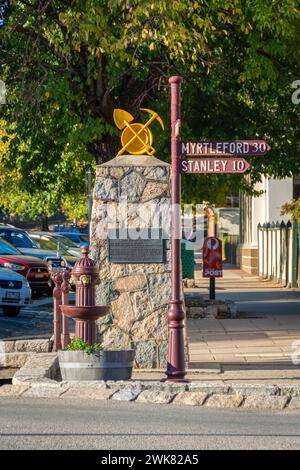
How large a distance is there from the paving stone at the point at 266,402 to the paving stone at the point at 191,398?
440 millimetres

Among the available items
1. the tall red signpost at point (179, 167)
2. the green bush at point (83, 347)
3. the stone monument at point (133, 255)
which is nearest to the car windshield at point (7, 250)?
the stone monument at point (133, 255)

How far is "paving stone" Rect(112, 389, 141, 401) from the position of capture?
12.6 meters

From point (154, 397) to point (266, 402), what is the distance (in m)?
1.13

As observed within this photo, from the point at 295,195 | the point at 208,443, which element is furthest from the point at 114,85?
the point at 295,195

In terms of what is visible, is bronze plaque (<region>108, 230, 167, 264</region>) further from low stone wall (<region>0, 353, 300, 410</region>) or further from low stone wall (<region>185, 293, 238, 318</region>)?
low stone wall (<region>185, 293, 238, 318</region>)

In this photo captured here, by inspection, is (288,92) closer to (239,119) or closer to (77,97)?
(239,119)

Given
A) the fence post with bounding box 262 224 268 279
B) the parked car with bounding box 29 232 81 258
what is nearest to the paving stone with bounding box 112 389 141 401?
the parked car with bounding box 29 232 81 258

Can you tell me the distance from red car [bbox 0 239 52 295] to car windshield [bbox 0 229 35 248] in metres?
3.52

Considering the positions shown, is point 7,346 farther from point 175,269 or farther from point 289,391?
point 289,391

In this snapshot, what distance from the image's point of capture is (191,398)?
1266 cm

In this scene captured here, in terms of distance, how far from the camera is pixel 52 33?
22.1 meters

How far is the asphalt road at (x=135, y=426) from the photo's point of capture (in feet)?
31.6
